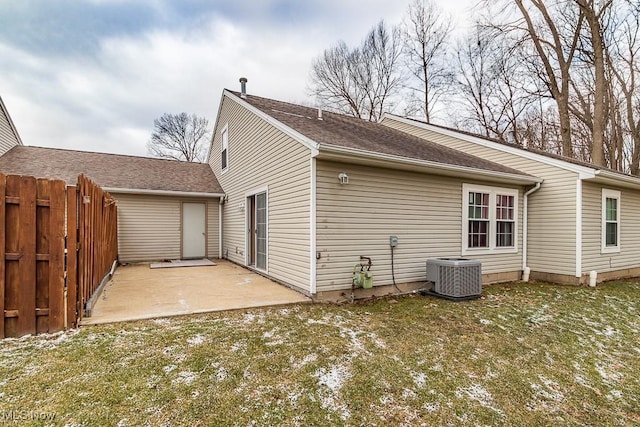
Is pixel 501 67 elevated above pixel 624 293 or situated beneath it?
elevated above

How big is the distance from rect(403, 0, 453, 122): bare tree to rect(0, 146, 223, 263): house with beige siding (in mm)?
12861

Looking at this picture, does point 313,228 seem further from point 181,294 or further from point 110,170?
point 110,170

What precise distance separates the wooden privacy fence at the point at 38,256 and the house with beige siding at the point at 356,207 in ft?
10.2

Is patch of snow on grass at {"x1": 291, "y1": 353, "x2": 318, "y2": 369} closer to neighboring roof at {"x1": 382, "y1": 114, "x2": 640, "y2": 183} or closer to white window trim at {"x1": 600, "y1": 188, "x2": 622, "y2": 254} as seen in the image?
neighboring roof at {"x1": 382, "y1": 114, "x2": 640, "y2": 183}

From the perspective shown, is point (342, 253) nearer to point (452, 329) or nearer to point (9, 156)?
point (452, 329)

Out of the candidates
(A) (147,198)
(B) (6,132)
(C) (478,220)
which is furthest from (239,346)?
(B) (6,132)

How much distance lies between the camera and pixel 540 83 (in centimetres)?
1534

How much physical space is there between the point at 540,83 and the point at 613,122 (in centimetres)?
456

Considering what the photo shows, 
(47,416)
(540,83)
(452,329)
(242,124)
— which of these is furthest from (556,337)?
(540,83)

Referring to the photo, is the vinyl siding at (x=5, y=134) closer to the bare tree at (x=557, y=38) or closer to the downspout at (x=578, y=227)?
the downspout at (x=578, y=227)

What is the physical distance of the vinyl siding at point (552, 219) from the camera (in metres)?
7.36

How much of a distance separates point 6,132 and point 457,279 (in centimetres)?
1363

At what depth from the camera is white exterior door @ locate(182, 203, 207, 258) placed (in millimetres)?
10469

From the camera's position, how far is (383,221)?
19.3 ft
